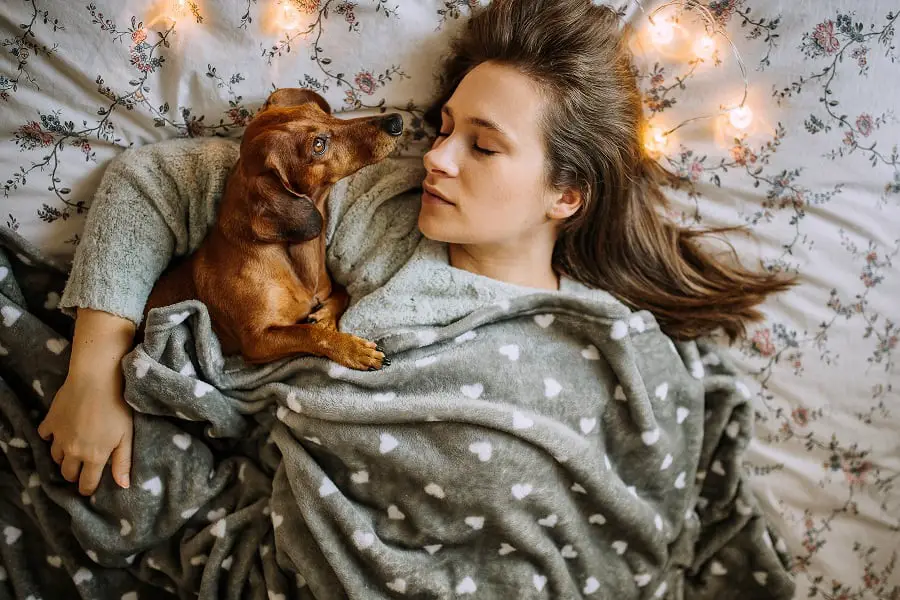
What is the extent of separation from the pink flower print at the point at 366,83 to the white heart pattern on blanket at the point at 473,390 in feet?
2.49

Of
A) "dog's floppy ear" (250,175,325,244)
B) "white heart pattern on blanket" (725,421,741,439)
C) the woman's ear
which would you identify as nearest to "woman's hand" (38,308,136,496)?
"dog's floppy ear" (250,175,325,244)

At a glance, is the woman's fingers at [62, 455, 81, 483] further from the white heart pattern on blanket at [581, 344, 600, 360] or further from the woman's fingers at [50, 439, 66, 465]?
the white heart pattern on blanket at [581, 344, 600, 360]

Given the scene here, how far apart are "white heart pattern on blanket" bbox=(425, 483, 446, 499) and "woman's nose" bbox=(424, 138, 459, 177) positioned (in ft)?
2.22

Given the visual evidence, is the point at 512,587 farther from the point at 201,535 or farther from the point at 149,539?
the point at 149,539

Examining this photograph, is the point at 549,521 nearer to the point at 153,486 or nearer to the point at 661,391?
the point at 661,391

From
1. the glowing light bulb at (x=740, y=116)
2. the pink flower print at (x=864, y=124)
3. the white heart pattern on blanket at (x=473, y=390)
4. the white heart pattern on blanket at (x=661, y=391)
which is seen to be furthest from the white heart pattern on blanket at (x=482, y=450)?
the pink flower print at (x=864, y=124)

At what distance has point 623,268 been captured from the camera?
1.88 m

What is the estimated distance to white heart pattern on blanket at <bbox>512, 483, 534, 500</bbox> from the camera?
1.59m

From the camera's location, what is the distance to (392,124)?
1526mm

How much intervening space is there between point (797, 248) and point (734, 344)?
294mm

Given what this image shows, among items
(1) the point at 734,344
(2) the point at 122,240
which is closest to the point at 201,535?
(2) the point at 122,240

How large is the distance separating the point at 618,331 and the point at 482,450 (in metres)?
0.42

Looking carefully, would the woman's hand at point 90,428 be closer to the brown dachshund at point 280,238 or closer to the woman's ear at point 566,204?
the brown dachshund at point 280,238

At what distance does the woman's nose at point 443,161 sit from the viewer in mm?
1600
